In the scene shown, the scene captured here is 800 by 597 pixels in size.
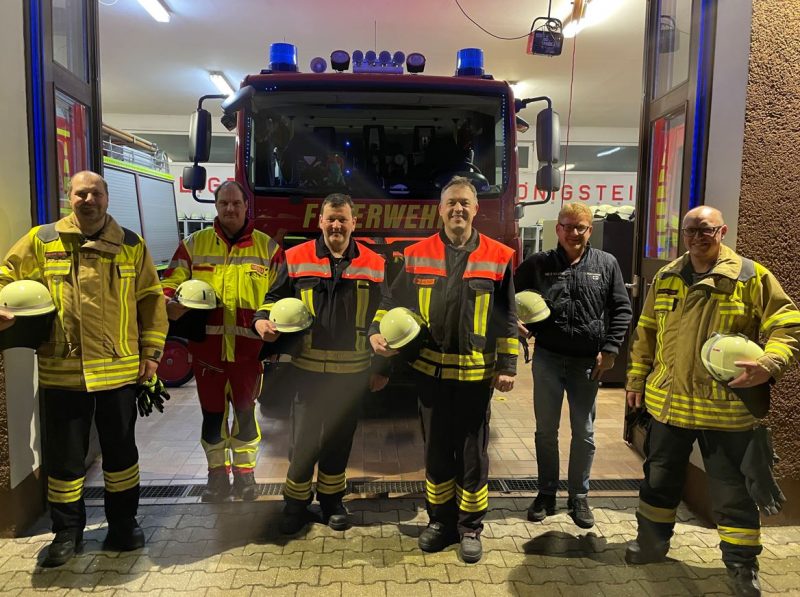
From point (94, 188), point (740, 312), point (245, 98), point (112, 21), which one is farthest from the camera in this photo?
point (112, 21)

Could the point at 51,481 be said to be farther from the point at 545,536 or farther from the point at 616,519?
the point at 616,519

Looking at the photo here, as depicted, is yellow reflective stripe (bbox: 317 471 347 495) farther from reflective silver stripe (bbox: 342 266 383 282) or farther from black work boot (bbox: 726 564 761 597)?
black work boot (bbox: 726 564 761 597)

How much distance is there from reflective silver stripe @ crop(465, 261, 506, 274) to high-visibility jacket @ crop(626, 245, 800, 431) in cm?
77

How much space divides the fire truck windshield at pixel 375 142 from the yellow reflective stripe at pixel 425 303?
1686 mm

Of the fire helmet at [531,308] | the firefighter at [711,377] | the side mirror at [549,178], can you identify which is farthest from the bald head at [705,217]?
the side mirror at [549,178]

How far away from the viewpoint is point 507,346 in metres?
2.77

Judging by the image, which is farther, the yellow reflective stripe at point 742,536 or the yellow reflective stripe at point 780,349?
the yellow reflective stripe at point 742,536

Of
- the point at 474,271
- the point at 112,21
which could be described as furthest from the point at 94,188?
the point at 112,21

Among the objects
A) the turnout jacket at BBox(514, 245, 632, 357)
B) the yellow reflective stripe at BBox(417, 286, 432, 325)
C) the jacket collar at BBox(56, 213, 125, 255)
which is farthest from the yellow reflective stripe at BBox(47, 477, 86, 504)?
the turnout jacket at BBox(514, 245, 632, 357)

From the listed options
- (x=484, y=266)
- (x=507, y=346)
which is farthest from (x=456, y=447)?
(x=484, y=266)

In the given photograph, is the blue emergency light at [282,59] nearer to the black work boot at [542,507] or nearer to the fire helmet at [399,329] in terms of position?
the fire helmet at [399,329]

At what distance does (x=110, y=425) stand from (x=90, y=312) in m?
0.56

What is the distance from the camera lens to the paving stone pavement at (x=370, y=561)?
101 inches

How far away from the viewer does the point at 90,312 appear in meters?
2.59
